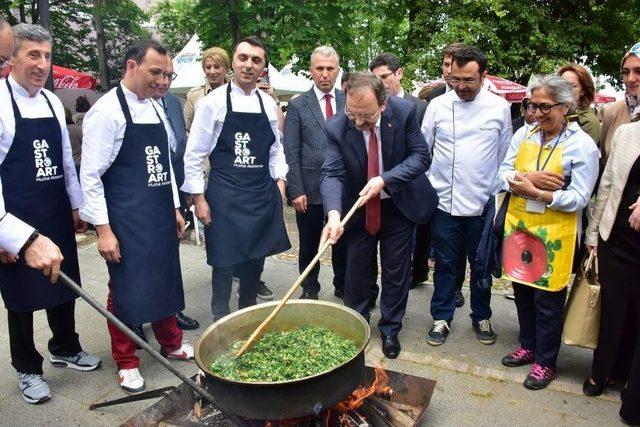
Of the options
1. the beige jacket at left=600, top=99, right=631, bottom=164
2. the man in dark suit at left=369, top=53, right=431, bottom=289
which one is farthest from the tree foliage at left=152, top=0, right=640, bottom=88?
the beige jacket at left=600, top=99, right=631, bottom=164

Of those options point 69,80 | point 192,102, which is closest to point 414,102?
point 192,102

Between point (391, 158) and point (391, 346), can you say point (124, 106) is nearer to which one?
point (391, 158)

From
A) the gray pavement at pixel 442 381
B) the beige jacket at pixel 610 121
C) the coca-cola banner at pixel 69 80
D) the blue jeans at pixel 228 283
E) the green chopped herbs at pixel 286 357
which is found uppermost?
the coca-cola banner at pixel 69 80

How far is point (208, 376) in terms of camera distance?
2.64m

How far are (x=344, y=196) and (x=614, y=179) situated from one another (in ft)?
5.89

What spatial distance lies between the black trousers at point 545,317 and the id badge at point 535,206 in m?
0.55

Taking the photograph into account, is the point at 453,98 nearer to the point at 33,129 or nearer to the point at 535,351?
the point at 535,351

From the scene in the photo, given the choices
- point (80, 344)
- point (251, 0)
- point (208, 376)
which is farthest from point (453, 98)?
point (251, 0)

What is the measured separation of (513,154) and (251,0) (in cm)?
843

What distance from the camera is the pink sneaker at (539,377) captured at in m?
3.76

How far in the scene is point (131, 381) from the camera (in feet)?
12.4

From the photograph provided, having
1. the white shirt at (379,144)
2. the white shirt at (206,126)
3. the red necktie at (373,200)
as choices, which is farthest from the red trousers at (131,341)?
the white shirt at (379,144)

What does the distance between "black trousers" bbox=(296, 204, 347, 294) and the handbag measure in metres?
2.21

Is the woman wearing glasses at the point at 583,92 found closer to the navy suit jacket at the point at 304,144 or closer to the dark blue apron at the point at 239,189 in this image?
the navy suit jacket at the point at 304,144
